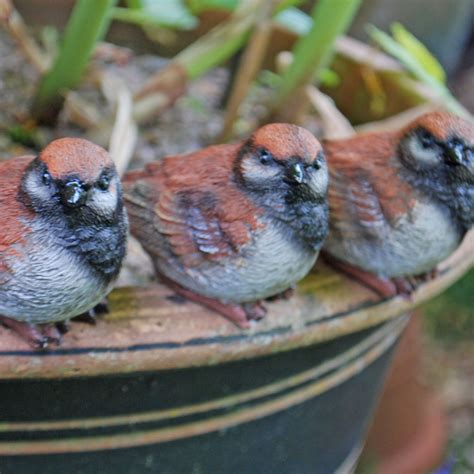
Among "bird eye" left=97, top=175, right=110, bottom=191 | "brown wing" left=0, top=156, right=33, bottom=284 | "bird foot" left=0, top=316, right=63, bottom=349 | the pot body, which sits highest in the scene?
"bird eye" left=97, top=175, right=110, bottom=191

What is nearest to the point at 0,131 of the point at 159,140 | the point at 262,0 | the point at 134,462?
the point at 159,140

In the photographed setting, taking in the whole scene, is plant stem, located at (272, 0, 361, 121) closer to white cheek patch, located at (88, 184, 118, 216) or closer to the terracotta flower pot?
the terracotta flower pot

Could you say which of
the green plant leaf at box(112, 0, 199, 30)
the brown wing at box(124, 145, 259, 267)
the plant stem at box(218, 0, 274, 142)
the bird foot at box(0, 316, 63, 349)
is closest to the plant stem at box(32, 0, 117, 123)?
the green plant leaf at box(112, 0, 199, 30)

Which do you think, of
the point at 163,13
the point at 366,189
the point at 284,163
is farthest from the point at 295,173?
the point at 163,13

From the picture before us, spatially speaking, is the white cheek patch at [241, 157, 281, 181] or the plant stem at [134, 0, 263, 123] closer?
the white cheek patch at [241, 157, 281, 181]

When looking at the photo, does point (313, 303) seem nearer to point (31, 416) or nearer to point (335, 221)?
point (335, 221)

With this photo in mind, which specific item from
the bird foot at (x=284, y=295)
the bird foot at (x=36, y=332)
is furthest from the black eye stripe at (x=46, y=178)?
the bird foot at (x=284, y=295)

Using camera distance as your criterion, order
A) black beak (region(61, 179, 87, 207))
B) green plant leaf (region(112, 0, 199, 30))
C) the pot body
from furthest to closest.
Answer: green plant leaf (region(112, 0, 199, 30)), the pot body, black beak (region(61, 179, 87, 207))

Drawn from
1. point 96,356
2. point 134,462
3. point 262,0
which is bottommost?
point 134,462

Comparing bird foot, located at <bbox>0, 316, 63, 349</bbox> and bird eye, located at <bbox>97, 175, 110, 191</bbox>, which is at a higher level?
bird eye, located at <bbox>97, 175, 110, 191</bbox>
